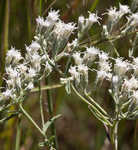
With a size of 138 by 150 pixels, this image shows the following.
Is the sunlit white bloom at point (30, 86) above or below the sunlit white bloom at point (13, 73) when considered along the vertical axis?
below

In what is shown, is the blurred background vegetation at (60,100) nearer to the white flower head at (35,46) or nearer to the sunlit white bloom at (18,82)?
the white flower head at (35,46)

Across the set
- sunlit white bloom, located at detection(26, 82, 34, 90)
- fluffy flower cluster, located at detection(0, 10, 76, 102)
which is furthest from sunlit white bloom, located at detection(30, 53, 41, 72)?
sunlit white bloom, located at detection(26, 82, 34, 90)

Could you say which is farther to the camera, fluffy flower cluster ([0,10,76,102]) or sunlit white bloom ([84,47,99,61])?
sunlit white bloom ([84,47,99,61])

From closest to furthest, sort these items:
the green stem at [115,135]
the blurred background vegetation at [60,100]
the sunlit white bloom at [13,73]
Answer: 1. the green stem at [115,135]
2. the sunlit white bloom at [13,73]
3. the blurred background vegetation at [60,100]

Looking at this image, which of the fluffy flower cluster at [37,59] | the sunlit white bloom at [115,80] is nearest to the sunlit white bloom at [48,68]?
the fluffy flower cluster at [37,59]

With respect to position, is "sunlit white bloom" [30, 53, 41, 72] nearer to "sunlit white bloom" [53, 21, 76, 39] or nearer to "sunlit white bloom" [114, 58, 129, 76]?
"sunlit white bloom" [53, 21, 76, 39]

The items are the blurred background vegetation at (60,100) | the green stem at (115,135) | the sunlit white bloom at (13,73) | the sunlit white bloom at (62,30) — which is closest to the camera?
Result: the green stem at (115,135)

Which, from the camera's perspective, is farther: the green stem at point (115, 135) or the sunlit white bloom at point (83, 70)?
the sunlit white bloom at point (83, 70)

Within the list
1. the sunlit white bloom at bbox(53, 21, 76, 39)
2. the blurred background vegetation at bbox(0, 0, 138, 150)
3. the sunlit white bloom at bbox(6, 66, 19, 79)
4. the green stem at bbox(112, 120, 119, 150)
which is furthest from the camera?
the blurred background vegetation at bbox(0, 0, 138, 150)

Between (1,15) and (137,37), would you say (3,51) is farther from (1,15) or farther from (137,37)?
(137,37)

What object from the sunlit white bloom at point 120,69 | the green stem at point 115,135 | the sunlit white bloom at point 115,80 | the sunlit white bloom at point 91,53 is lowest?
the green stem at point 115,135
